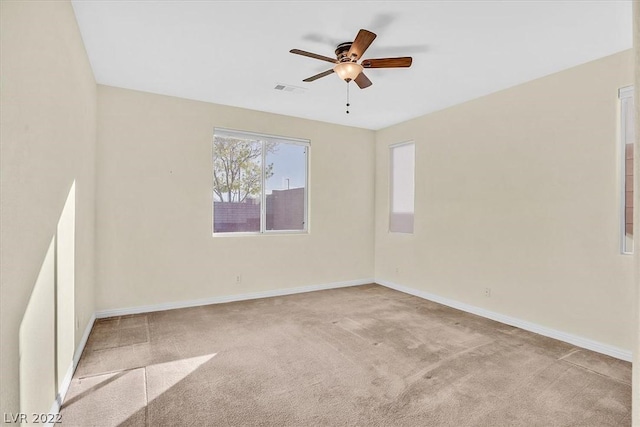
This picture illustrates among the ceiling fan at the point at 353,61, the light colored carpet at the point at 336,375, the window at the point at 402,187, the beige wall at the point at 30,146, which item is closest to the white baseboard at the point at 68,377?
the light colored carpet at the point at 336,375

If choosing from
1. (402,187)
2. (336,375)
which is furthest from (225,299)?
(402,187)

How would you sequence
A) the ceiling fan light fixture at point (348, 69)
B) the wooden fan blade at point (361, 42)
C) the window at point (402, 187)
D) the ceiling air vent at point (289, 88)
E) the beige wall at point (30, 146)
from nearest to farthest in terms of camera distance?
the beige wall at point (30, 146), the wooden fan blade at point (361, 42), the ceiling fan light fixture at point (348, 69), the ceiling air vent at point (289, 88), the window at point (402, 187)

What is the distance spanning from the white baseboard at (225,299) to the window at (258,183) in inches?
36.4

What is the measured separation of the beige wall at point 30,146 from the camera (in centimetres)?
127

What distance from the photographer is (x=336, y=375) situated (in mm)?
2568

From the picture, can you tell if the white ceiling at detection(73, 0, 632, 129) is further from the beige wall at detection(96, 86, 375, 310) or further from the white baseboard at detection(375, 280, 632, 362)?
the white baseboard at detection(375, 280, 632, 362)

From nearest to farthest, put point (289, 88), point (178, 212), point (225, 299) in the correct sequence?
point (289, 88), point (178, 212), point (225, 299)

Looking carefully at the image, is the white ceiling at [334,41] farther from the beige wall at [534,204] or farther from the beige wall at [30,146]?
the beige wall at [30,146]

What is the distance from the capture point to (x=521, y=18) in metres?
2.49

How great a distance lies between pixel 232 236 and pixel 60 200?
8.52ft

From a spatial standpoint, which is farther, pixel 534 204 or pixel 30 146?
pixel 534 204

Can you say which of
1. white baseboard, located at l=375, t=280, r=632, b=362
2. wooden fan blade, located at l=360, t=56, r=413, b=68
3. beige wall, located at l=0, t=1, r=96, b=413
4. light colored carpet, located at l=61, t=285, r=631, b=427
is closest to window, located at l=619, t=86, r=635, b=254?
white baseboard, located at l=375, t=280, r=632, b=362

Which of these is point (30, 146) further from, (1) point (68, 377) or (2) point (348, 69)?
(2) point (348, 69)

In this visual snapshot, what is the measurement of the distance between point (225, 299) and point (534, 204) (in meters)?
3.99
